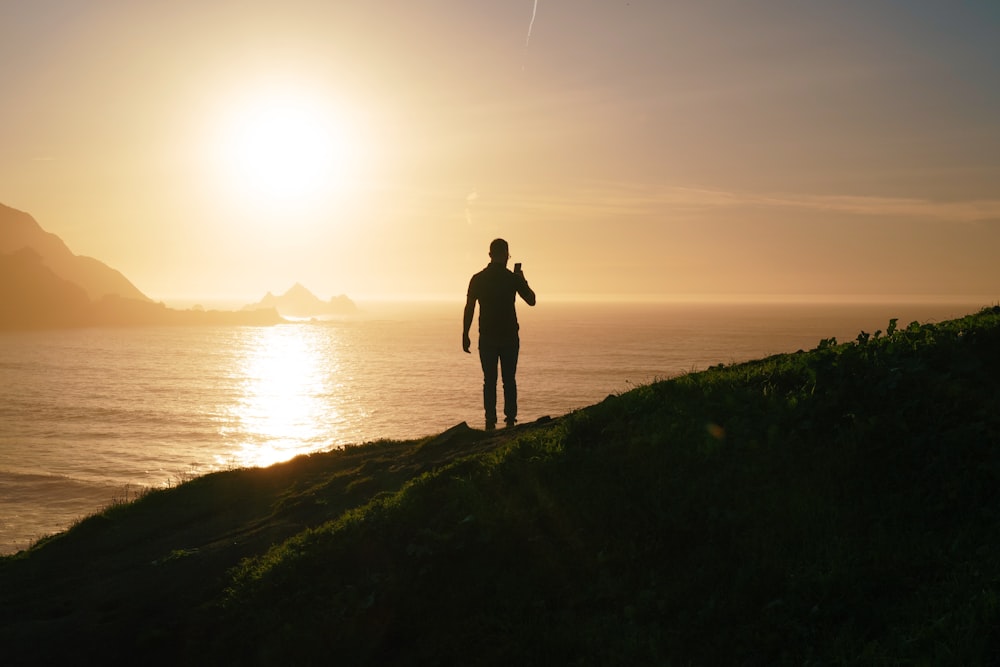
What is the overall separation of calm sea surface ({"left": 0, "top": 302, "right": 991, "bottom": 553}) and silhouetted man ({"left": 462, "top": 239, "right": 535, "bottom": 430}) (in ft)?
11.2

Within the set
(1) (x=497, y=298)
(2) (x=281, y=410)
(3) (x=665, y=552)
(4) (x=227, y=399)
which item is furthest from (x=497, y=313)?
(4) (x=227, y=399)

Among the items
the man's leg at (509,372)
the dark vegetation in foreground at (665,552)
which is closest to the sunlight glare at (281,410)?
the man's leg at (509,372)

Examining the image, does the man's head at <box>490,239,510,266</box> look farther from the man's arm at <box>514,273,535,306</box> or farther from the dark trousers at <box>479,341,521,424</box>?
the dark trousers at <box>479,341,521,424</box>

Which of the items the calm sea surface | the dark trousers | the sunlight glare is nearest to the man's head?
the dark trousers

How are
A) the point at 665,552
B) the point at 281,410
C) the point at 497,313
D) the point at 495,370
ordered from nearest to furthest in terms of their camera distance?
the point at 665,552
the point at 497,313
the point at 495,370
the point at 281,410

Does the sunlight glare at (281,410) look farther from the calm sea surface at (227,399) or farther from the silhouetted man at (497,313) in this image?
the silhouetted man at (497,313)

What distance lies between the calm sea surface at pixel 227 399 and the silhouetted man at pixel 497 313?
3.40 metres

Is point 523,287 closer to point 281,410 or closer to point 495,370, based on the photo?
point 495,370

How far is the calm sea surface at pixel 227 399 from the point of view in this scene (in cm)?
4441

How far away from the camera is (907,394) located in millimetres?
7012

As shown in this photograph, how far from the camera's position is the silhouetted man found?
42.2 feet

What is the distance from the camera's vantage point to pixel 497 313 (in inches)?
505

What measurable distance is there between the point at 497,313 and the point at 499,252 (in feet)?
4.22

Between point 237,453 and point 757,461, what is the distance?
2169 inches
